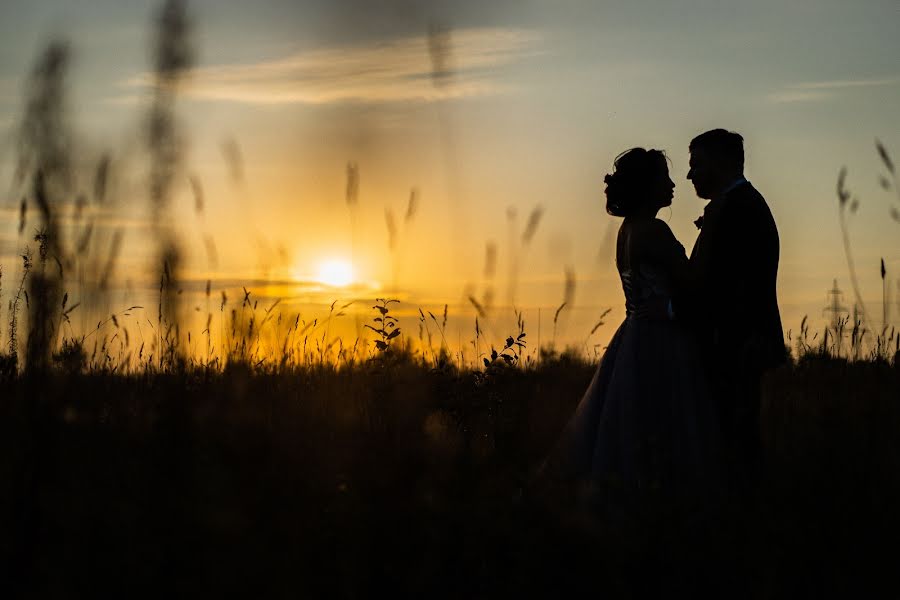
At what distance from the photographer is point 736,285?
4441 millimetres

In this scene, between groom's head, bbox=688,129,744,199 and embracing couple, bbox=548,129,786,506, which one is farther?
groom's head, bbox=688,129,744,199

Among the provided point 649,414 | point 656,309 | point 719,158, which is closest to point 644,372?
point 649,414

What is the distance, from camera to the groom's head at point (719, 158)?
15.1ft

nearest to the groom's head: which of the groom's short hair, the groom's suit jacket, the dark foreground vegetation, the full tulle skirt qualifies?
the groom's short hair

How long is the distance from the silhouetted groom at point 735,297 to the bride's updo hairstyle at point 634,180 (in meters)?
0.32

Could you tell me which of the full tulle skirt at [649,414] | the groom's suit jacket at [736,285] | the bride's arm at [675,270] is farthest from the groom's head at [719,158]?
the full tulle skirt at [649,414]

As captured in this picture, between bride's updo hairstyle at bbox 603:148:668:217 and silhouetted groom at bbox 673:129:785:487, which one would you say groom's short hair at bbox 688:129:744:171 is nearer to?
silhouetted groom at bbox 673:129:785:487

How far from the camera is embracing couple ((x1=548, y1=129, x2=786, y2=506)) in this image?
14.3 feet

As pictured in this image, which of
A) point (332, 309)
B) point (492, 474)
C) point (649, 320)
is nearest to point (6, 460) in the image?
point (492, 474)

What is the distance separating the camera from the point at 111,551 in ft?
9.20

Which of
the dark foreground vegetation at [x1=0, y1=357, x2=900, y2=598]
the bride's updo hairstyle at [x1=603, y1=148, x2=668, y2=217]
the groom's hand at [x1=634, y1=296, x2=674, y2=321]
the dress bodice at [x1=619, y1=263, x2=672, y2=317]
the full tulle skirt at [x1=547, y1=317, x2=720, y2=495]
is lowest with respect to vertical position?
the dark foreground vegetation at [x1=0, y1=357, x2=900, y2=598]

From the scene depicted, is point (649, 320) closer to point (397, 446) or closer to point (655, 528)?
point (397, 446)

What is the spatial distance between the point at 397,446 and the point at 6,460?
5.53 feet

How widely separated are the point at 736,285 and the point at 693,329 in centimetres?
30
